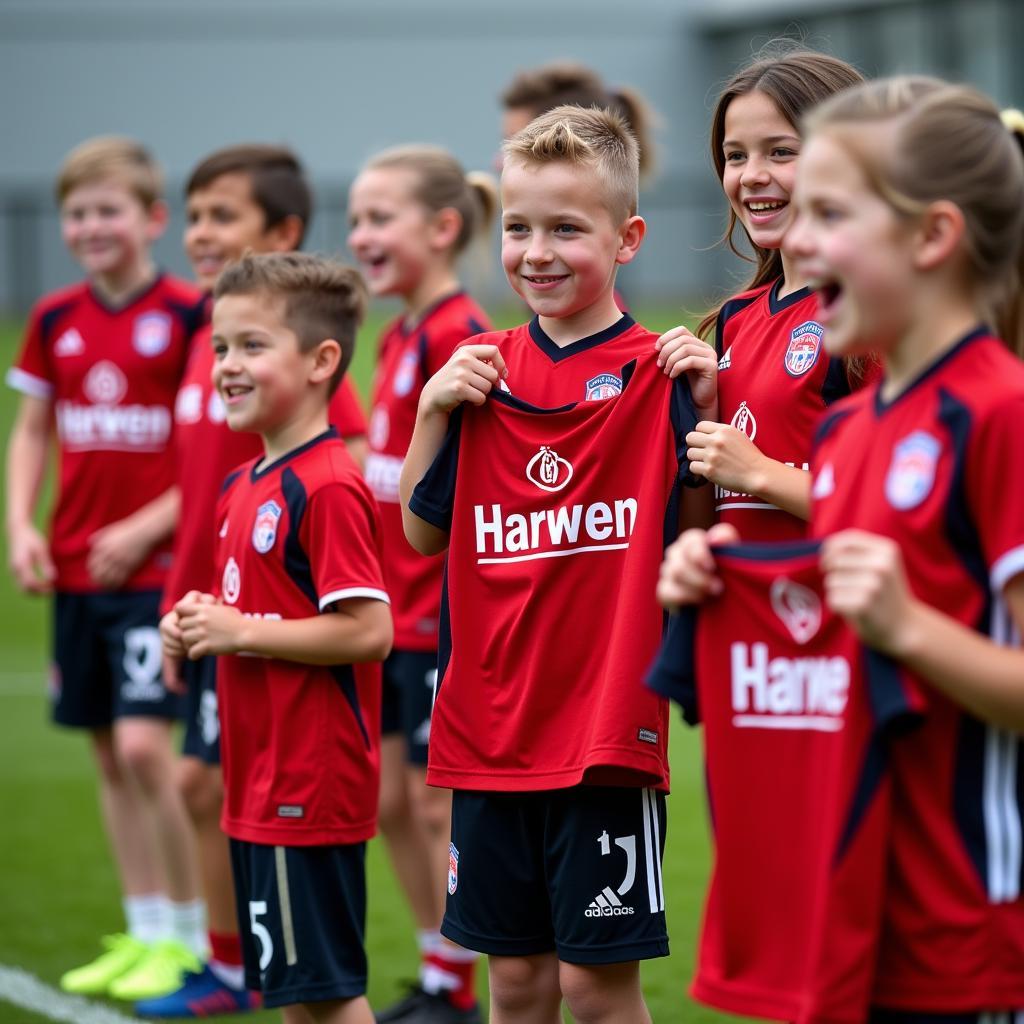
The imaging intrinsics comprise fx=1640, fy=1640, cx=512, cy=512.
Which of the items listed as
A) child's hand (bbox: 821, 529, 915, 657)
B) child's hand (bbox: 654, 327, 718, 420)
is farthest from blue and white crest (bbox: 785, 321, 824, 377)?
child's hand (bbox: 821, 529, 915, 657)

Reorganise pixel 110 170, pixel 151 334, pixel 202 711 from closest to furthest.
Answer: pixel 202 711, pixel 151 334, pixel 110 170

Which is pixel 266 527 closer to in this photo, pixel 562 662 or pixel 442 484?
pixel 442 484

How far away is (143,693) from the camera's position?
551cm

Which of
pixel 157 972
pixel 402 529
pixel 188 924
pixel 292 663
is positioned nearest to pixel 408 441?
pixel 402 529

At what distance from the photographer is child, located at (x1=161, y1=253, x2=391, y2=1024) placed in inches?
150

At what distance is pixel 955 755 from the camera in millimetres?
2473

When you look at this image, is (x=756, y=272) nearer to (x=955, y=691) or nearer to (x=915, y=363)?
(x=915, y=363)

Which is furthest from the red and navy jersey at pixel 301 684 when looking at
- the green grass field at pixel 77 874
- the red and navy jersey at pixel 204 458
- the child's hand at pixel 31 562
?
the child's hand at pixel 31 562

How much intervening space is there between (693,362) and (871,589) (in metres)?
1.10

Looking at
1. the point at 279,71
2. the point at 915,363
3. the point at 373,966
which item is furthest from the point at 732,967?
the point at 279,71

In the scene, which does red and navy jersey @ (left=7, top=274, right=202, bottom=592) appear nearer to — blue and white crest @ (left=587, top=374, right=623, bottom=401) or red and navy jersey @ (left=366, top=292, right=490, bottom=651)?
red and navy jersey @ (left=366, top=292, right=490, bottom=651)

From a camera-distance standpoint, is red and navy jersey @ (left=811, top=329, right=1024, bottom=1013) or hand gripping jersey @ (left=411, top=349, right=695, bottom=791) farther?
hand gripping jersey @ (left=411, top=349, right=695, bottom=791)

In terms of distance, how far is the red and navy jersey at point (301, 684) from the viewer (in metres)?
3.84

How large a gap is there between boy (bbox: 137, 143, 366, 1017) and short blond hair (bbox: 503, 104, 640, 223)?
5.55ft
